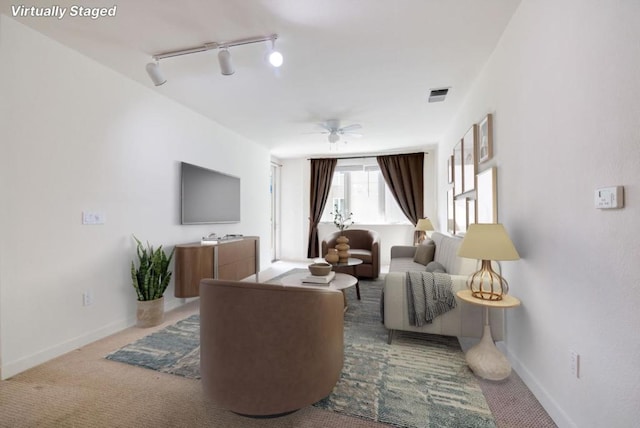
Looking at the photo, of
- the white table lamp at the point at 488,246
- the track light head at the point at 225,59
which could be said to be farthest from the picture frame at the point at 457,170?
the track light head at the point at 225,59

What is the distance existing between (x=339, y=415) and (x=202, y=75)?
10.1ft

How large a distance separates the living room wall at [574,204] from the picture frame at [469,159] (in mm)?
743

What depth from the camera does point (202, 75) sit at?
2.84 m

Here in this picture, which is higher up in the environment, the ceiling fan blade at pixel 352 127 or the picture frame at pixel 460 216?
the ceiling fan blade at pixel 352 127

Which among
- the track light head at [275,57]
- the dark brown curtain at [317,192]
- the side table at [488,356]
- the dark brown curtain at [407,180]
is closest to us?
the side table at [488,356]

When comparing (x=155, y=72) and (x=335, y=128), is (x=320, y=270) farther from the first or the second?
(x=335, y=128)

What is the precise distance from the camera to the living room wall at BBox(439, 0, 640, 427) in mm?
1099

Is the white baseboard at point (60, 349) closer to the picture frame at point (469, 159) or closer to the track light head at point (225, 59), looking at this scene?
the track light head at point (225, 59)

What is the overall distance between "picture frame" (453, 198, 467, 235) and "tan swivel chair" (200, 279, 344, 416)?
262cm

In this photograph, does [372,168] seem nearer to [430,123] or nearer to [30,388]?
[430,123]

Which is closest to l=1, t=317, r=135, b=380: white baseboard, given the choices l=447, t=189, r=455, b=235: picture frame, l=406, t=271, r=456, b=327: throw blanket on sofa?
l=406, t=271, r=456, b=327: throw blanket on sofa

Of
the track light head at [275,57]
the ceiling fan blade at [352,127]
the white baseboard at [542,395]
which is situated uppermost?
the ceiling fan blade at [352,127]

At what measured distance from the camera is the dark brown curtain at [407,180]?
19.6ft

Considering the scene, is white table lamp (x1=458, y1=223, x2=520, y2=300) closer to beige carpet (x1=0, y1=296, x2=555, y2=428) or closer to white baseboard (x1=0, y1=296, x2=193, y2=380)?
beige carpet (x1=0, y1=296, x2=555, y2=428)
